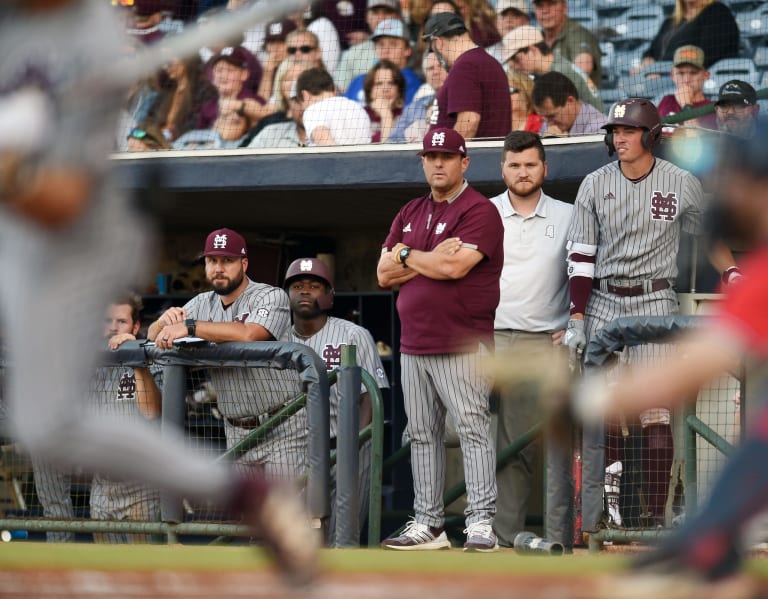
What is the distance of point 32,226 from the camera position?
10.6 ft

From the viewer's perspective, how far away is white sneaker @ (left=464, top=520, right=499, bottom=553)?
5953 mm

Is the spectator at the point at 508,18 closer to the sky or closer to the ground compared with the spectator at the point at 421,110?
closer to the sky

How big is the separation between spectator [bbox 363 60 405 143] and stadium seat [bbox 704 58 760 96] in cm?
211

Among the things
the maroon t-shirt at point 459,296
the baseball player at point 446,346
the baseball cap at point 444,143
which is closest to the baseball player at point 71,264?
the baseball player at point 446,346

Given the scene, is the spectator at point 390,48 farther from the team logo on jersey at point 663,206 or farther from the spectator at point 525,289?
the team logo on jersey at point 663,206

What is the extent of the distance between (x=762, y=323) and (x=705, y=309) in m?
4.02

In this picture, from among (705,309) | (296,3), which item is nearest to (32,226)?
(296,3)

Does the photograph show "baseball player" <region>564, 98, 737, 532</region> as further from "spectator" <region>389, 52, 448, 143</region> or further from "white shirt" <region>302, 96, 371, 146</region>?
"white shirt" <region>302, 96, 371, 146</region>

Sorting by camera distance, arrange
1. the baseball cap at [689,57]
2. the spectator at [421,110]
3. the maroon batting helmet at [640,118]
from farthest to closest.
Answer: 1. the baseball cap at [689,57]
2. the spectator at [421,110]
3. the maroon batting helmet at [640,118]

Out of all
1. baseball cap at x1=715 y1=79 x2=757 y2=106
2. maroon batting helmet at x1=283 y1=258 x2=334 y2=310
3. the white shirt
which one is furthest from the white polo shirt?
the white shirt

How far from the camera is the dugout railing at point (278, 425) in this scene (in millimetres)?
6168

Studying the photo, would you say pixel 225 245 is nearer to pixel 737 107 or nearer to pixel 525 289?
pixel 525 289

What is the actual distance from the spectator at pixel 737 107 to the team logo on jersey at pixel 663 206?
75cm

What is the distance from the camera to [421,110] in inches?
329
